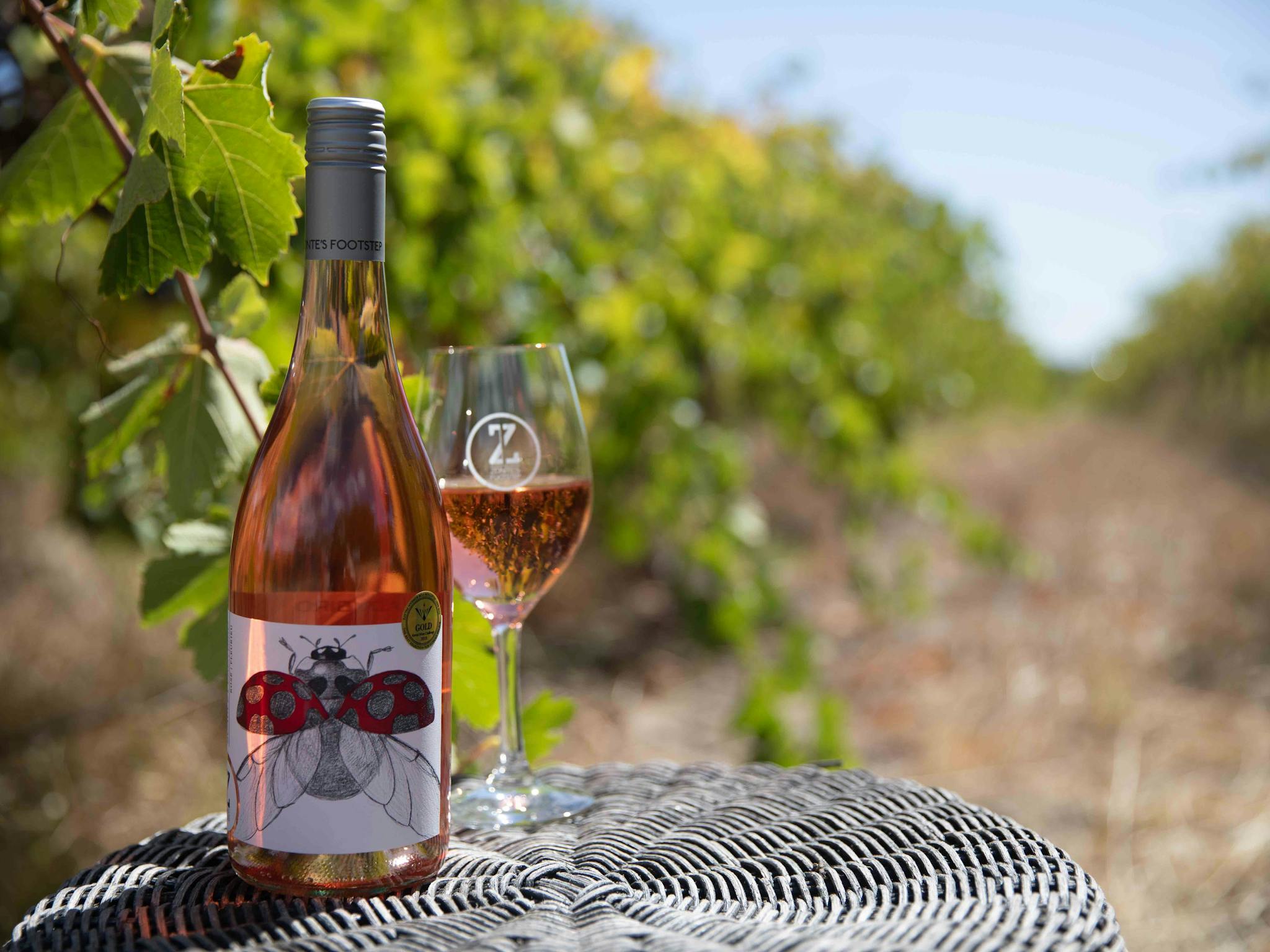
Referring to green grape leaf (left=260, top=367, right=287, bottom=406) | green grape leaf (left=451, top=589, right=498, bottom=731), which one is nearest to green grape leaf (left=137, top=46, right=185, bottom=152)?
green grape leaf (left=260, top=367, right=287, bottom=406)

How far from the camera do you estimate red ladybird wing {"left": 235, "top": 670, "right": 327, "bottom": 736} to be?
721mm

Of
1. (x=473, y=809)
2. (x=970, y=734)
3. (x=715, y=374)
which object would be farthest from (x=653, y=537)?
(x=473, y=809)

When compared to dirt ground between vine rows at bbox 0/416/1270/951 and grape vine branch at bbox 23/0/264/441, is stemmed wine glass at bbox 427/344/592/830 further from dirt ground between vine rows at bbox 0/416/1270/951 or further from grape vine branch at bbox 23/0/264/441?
dirt ground between vine rows at bbox 0/416/1270/951

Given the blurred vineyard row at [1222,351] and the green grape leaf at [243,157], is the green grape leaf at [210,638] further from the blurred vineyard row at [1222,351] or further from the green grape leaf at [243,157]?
the blurred vineyard row at [1222,351]

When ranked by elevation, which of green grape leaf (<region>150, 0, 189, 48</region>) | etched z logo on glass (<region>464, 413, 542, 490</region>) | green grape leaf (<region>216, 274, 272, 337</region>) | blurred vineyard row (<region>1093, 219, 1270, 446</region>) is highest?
blurred vineyard row (<region>1093, 219, 1270, 446</region>)

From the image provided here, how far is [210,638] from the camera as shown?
38.9 inches

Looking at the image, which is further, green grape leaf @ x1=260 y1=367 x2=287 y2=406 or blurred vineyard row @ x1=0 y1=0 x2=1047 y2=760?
blurred vineyard row @ x1=0 y1=0 x2=1047 y2=760

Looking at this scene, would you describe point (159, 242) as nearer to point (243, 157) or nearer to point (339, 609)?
point (243, 157)

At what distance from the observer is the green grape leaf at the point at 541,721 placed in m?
1.14

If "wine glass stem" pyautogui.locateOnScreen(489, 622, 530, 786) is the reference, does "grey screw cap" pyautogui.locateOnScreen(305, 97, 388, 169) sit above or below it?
above

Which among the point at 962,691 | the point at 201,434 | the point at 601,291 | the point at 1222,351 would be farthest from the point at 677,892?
the point at 1222,351

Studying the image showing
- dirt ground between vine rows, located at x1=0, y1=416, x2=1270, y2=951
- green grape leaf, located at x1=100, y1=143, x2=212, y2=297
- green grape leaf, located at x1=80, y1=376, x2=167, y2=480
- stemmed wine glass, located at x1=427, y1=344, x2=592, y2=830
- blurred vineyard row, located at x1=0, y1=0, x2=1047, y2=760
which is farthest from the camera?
dirt ground between vine rows, located at x1=0, y1=416, x2=1270, y2=951

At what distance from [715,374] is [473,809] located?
10.1 feet

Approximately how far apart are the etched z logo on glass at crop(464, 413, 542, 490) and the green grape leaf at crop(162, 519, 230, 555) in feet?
0.86
